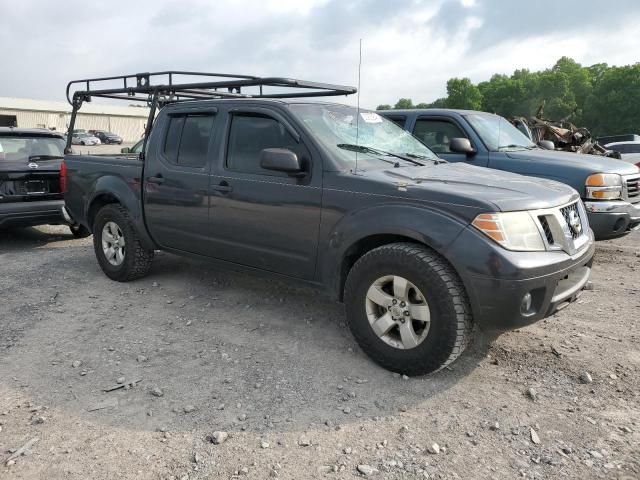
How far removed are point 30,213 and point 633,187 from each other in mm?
7568

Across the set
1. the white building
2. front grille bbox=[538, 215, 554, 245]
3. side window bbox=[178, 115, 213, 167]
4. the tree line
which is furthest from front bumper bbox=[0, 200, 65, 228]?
the white building

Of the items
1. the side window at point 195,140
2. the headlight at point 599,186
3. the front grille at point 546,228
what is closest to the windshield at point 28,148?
the side window at point 195,140

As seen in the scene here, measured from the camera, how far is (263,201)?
4.00m

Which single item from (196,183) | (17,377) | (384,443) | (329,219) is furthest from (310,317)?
(17,377)

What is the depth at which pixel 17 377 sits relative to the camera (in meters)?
3.38

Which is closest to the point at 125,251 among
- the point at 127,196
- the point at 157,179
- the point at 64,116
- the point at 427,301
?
the point at 127,196

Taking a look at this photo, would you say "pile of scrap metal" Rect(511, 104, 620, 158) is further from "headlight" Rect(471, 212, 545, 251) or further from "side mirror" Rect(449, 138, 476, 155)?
"headlight" Rect(471, 212, 545, 251)

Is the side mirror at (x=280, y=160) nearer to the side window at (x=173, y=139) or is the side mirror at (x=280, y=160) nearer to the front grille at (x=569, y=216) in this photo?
the side window at (x=173, y=139)

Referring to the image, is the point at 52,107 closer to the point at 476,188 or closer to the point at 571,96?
the point at 571,96

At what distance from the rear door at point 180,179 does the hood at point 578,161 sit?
3.72m

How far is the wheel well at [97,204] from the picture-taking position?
5.45 metres

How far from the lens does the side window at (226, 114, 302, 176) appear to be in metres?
4.04

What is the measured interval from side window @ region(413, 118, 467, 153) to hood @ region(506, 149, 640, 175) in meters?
0.76

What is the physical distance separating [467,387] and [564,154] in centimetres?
434
